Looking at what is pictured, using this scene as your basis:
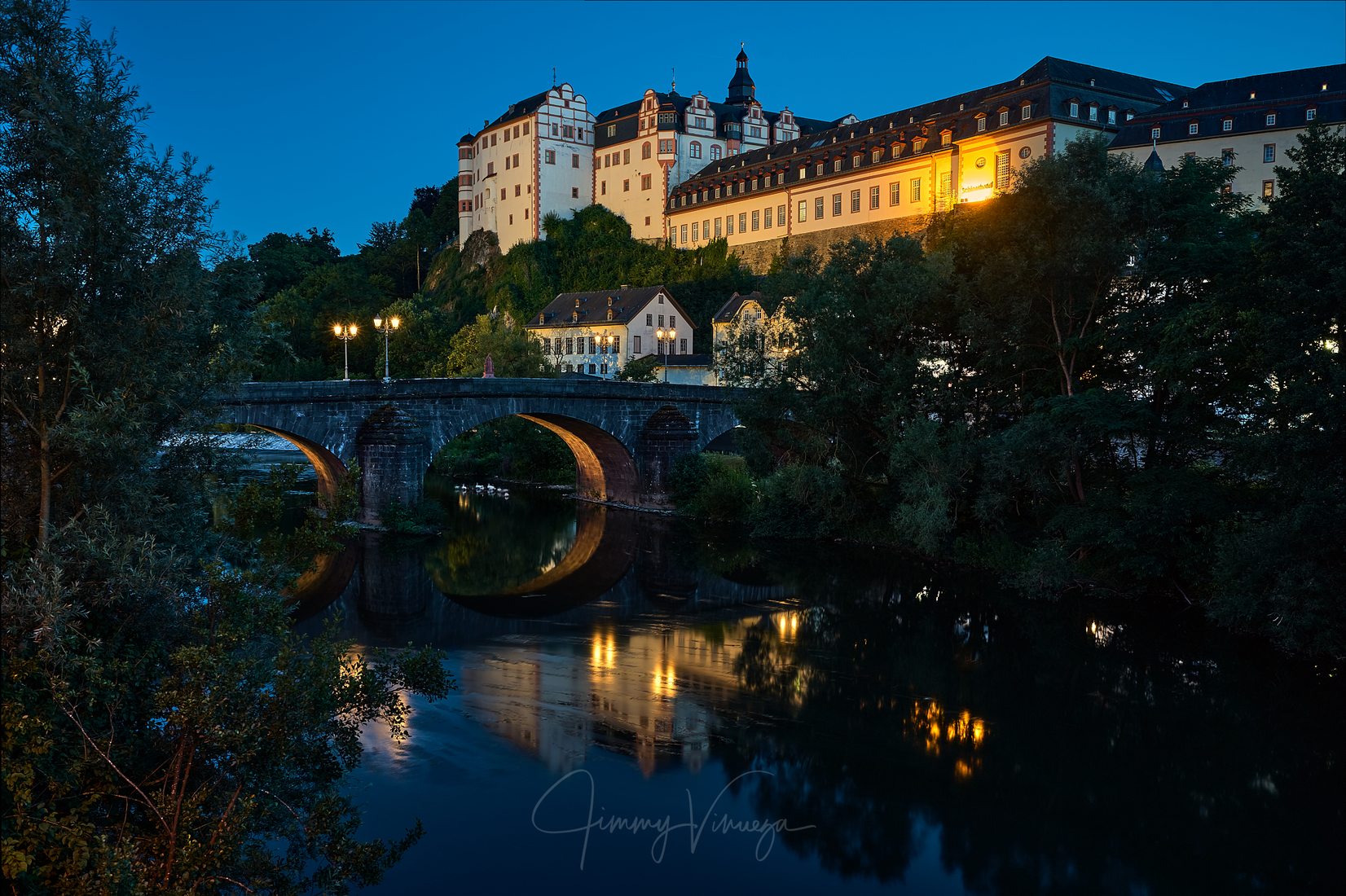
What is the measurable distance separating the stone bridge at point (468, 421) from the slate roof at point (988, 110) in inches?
1034

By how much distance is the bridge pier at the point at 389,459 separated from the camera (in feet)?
97.7

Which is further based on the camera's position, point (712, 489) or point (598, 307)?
point (598, 307)

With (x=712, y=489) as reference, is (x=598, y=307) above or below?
above

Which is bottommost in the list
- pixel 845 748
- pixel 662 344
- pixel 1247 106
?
pixel 845 748

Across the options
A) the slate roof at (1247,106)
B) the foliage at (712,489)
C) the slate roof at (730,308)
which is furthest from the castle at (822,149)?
the foliage at (712,489)

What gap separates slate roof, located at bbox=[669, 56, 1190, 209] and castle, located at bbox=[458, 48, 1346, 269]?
0.34 feet

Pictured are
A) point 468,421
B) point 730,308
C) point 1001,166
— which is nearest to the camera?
point 468,421

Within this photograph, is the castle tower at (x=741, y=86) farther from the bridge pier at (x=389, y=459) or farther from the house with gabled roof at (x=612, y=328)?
the bridge pier at (x=389, y=459)

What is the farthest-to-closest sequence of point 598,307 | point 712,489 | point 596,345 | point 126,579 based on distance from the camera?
point 598,307 → point 596,345 → point 712,489 → point 126,579

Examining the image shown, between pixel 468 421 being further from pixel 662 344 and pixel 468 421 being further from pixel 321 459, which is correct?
pixel 662 344
